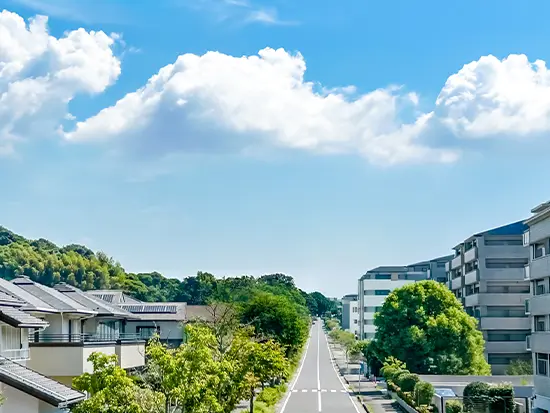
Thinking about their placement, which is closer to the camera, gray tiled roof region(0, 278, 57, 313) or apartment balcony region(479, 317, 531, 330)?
gray tiled roof region(0, 278, 57, 313)

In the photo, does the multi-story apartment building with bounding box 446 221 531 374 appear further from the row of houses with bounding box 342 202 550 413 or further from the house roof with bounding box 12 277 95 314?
the house roof with bounding box 12 277 95 314

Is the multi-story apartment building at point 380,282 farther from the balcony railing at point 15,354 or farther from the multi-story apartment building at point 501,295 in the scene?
the balcony railing at point 15,354

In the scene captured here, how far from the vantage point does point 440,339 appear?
2349 inches

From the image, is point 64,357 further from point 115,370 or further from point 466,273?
point 466,273

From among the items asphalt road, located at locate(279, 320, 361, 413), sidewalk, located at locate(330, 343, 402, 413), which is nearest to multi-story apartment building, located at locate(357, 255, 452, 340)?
asphalt road, located at locate(279, 320, 361, 413)

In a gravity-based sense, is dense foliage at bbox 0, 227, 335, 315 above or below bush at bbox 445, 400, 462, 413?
above

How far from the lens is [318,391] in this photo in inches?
2372

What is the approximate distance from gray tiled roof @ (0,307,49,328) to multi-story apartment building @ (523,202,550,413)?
23731mm

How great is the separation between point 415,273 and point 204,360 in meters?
90.7

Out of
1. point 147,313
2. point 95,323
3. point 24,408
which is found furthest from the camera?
point 147,313

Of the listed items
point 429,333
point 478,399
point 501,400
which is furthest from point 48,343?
point 429,333

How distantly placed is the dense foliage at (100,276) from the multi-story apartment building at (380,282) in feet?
36.0

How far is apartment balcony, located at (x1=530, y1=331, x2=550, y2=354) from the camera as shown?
38031 millimetres

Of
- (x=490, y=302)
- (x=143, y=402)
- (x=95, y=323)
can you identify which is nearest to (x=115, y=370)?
(x=143, y=402)
